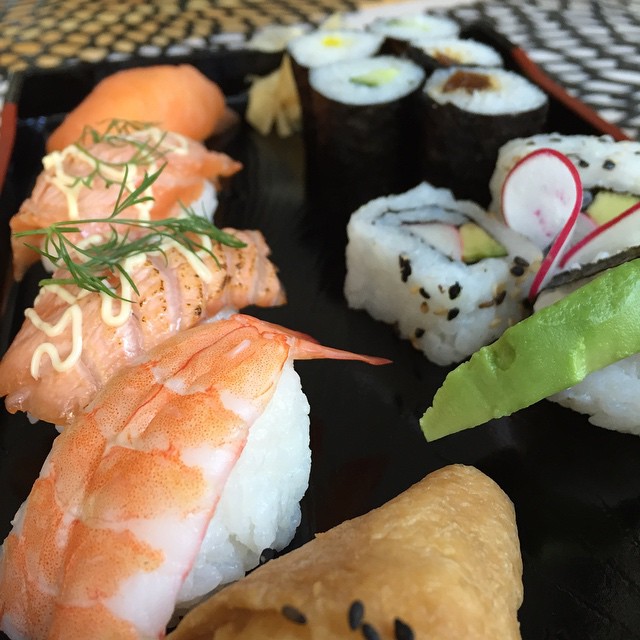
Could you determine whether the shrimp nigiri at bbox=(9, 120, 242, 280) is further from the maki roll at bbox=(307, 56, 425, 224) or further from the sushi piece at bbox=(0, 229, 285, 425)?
the maki roll at bbox=(307, 56, 425, 224)

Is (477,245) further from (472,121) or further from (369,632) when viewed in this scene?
(369,632)

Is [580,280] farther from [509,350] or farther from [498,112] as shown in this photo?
[498,112]

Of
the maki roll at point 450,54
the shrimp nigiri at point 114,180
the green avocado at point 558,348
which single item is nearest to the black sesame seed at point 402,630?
the green avocado at point 558,348

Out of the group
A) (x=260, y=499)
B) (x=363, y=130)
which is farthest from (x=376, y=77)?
(x=260, y=499)

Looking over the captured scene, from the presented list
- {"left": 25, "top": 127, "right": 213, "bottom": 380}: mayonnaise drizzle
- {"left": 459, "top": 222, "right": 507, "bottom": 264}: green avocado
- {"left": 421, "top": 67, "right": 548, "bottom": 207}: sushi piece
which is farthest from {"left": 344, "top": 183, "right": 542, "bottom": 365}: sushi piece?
{"left": 25, "top": 127, "right": 213, "bottom": 380}: mayonnaise drizzle

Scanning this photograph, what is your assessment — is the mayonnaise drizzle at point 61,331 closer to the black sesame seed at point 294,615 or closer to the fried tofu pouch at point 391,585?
the fried tofu pouch at point 391,585

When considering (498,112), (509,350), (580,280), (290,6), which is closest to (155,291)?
(509,350)
